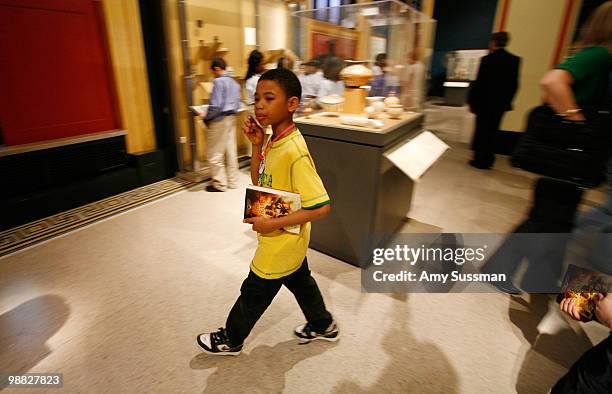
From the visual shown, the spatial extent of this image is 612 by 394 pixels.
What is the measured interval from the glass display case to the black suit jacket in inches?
56.6

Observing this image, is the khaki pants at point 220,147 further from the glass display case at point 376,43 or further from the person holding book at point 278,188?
the person holding book at point 278,188

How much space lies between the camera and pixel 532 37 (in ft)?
16.3

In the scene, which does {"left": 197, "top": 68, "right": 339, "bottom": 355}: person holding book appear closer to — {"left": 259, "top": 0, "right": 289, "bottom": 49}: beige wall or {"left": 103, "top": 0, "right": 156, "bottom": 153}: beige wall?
{"left": 103, "top": 0, "right": 156, "bottom": 153}: beige wall

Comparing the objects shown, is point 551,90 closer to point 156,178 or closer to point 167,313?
point 167,313

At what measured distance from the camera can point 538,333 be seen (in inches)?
71.3

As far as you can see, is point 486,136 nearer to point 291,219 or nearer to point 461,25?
point 291,219

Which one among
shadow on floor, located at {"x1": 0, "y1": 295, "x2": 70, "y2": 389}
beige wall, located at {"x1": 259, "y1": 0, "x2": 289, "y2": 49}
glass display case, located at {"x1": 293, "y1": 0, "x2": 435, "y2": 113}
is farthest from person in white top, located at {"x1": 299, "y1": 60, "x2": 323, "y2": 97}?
shadow on floor, located at {"x1": 0, "y1": 295, "x2": 70, "y2": 389}

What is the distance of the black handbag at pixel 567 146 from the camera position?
1.53 m

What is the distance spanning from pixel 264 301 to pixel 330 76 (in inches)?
103

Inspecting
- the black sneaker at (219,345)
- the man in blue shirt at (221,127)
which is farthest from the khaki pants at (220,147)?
the black sneaker at (219,345)

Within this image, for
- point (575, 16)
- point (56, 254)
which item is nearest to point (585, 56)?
point (56, 254)

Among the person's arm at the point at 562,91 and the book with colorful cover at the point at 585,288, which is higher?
the person's arm at the point at 562,91

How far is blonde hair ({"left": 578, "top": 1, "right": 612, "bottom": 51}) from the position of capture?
1482 mm

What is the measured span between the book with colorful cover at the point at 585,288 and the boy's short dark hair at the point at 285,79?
119 centimetres
